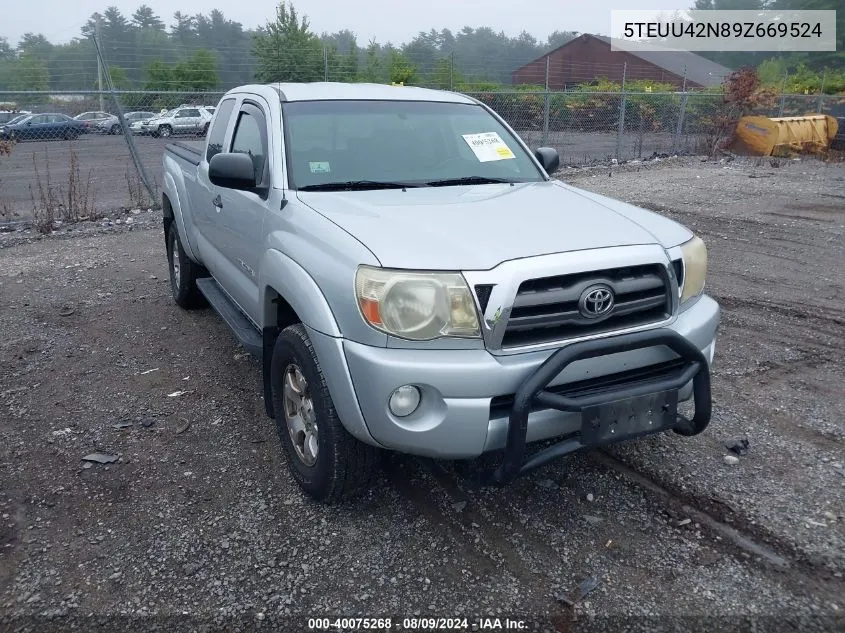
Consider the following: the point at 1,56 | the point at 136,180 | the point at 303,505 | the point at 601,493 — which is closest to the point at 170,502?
the point at 303,505

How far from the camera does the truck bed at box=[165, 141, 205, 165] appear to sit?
5.76 m

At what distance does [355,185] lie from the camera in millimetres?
3902

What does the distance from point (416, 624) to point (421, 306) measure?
118 cm

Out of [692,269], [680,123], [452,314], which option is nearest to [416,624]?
[452,314]

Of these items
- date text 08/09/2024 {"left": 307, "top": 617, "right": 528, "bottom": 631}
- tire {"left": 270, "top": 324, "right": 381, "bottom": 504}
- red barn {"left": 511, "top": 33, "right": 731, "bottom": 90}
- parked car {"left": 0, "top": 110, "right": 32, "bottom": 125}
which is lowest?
date text 08/09/2024 {"left": 307, "top": 617, "right": 528, "bottom": 631}

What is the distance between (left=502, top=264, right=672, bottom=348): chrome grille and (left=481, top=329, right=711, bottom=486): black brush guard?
0.10 metres

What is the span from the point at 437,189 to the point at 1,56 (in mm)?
17033

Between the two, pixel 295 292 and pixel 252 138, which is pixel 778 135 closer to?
pixel 252 138

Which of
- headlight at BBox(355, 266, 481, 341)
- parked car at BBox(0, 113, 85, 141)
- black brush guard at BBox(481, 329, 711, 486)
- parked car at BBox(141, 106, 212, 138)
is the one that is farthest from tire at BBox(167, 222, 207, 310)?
parked car at BBox(141, 106, 212, 138)

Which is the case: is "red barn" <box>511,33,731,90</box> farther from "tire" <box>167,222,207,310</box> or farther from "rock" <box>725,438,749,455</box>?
"rock" <box>725,438,749,455</box>

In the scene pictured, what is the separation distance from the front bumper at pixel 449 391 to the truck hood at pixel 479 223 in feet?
1.20

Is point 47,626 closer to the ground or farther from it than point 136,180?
closer to the ground

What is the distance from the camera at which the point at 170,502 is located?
3.50 metres

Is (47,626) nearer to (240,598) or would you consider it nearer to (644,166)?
(240,598)
